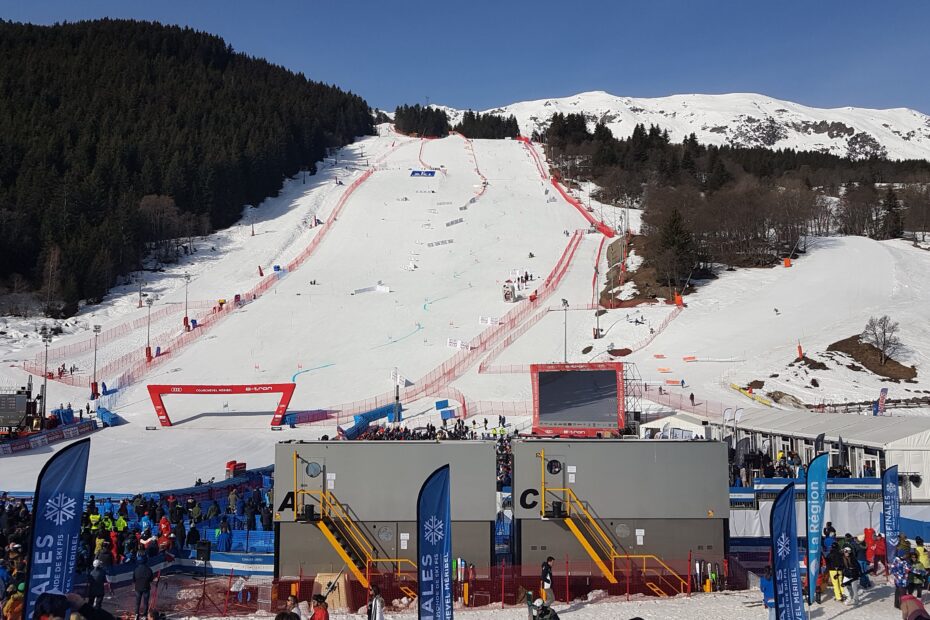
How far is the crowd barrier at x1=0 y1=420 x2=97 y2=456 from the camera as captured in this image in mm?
26125

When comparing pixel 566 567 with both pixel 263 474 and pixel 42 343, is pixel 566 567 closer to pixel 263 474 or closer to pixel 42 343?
pixel 263 474

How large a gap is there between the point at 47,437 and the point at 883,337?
1274 inches

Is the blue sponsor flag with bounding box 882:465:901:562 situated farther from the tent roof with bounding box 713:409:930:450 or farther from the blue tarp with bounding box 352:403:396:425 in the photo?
the blue tarp with bounding box 352:403:396:425

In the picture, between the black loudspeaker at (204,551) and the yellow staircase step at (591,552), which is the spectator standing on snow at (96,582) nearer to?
the black loudspeaker at (204,551)

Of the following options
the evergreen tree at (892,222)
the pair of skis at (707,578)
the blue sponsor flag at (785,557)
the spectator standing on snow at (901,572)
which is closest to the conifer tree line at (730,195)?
the evergreen tree at (892,222)

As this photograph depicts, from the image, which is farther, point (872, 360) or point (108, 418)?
point (872, 360)

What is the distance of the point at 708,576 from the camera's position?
42.9 feet

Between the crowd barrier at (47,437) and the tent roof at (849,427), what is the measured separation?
2204 centimetres

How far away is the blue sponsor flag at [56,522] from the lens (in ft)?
23.8

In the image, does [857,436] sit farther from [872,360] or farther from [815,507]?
[872,360]

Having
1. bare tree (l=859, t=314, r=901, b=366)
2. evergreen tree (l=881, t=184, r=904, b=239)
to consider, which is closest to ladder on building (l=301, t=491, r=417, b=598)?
bare tree (l=859, t=314, r=901, b=366)

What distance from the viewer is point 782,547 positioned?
9070mm

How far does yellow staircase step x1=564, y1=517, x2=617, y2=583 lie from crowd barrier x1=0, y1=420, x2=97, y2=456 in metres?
20.5

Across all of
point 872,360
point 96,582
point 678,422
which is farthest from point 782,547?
point 872,360
